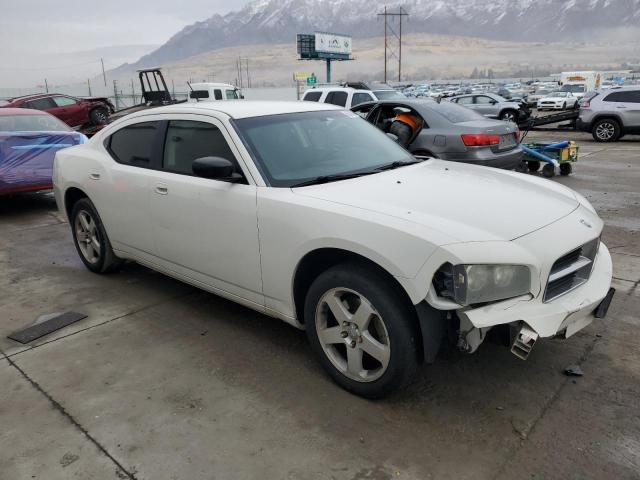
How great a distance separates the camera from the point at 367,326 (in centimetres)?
278

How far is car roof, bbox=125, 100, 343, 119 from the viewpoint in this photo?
3633mm

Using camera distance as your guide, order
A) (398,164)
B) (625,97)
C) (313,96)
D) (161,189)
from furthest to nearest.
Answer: (625,97) → (313,96) → (161,189) → (398,164)

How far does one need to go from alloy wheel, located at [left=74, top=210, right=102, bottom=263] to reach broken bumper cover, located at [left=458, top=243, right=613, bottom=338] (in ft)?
12.0

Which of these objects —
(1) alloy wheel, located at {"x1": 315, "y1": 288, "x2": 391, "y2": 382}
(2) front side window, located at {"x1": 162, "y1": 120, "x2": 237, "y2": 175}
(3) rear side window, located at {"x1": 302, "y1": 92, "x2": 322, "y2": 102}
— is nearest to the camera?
(1) alloy wheel, located at {"x1": 315, "y1": 288, "x2": 391, "y2": 382}

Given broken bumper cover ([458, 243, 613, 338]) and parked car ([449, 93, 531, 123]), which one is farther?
parked car ([449, 93, 531, 123])

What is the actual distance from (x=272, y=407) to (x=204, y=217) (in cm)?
133

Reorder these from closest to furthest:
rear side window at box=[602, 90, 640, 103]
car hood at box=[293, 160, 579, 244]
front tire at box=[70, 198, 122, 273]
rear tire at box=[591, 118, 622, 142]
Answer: car hood at box=[293, 160, 579, 244] → front tire at box=[70, 198, 122, 273] → rear side window at box=[602, 90, 640, 103] → rear tire at box=[591, 118, 622, 142]

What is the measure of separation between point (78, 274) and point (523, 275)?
4.27 metres

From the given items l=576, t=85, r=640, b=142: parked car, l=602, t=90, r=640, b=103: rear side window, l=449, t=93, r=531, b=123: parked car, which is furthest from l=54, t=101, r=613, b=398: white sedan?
l=449, t=93, r=531, b=123: parked car

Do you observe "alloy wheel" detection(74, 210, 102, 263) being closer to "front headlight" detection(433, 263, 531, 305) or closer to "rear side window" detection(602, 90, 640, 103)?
"front headlight" detection(433, 263, 531, 305)

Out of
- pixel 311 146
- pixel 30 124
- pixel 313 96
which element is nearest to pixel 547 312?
pixel 311 146

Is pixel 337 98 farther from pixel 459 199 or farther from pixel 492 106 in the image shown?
pixel 459 199

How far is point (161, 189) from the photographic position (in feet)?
12.5

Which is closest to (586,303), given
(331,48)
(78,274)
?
(78,274)
